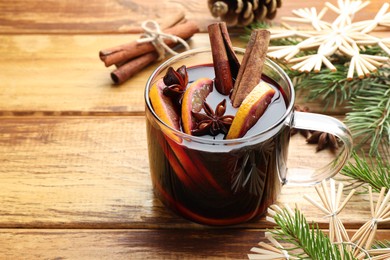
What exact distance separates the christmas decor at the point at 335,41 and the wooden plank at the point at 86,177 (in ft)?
A: 0.47

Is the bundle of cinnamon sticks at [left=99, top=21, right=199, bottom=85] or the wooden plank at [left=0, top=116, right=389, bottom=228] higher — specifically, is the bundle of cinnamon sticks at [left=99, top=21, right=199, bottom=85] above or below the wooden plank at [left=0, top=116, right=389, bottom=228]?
above

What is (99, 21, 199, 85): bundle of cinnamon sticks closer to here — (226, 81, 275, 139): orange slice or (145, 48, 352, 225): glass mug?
(145, 48, 352, 225): glass mug

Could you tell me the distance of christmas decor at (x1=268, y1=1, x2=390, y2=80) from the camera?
1037 millimetres

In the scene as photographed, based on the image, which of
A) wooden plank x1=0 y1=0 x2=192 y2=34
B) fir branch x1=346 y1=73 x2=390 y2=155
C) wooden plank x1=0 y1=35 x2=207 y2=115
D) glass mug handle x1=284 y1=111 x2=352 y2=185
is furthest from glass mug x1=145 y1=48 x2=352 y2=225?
wooden plank x1=0 y1=0 x2=192 y2=34

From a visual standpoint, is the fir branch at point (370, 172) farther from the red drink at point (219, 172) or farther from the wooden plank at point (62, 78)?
the wooden plank at point (62, 78)

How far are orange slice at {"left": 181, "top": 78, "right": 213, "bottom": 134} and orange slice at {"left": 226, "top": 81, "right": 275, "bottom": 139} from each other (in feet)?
0.18

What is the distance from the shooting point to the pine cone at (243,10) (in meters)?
1.21

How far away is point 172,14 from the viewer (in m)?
1.29

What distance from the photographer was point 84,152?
100 centimetres

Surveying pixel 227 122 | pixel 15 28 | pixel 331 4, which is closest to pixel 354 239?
pixel 227 122

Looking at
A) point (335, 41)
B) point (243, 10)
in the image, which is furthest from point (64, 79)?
point (335, 41)

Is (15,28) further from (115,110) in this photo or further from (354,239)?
(354,239)

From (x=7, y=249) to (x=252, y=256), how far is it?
330 mm

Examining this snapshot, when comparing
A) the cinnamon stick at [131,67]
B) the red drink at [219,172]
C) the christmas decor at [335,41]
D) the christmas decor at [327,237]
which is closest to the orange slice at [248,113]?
the red drink at [219,172]
